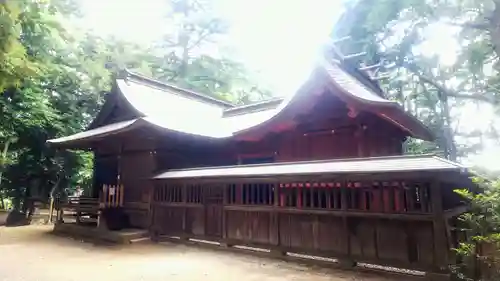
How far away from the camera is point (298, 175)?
7039 mm

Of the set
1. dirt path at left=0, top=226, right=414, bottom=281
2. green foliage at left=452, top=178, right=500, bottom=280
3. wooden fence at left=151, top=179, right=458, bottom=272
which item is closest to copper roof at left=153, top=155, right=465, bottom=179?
wooden fence at left=151, top=179, right=458, bottom=272

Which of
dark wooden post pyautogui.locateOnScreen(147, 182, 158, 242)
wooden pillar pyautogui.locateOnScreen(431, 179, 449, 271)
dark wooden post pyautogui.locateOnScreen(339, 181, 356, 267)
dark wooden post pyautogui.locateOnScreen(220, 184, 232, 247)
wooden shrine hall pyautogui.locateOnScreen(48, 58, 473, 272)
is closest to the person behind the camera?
wooden pillar pyautogui.locateOnScreen(431, 179, 449, 271)

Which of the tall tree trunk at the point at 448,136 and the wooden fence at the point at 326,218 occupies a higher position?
the tall tree trunk at the point at 448,136

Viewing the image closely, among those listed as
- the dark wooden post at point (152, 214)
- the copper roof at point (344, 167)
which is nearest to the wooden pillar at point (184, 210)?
the copper roof at point (344, 167)

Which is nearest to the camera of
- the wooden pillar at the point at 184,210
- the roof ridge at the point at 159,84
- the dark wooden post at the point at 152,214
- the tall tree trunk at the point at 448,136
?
the wooden pillar at the point at 184,210

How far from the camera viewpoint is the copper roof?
18.9ft

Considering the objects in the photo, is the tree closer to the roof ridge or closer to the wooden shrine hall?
the wooden shrine hall

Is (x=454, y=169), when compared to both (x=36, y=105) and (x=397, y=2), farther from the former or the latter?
(x=36, y=105)

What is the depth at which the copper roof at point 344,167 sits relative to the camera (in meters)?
5.75

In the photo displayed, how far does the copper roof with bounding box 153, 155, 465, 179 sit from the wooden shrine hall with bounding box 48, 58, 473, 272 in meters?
0.03

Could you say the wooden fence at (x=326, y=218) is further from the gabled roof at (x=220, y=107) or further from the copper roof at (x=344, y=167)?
the gabled roof at (x=220, y=107)

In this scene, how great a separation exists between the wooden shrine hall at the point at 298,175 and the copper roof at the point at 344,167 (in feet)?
0.09

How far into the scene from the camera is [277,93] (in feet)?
85.5

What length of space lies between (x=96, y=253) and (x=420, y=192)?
7226mm
